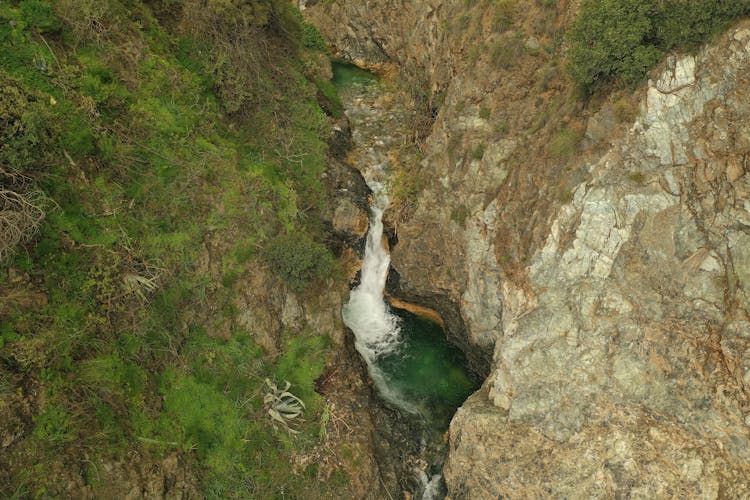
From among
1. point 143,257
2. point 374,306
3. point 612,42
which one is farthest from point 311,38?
point 612,42

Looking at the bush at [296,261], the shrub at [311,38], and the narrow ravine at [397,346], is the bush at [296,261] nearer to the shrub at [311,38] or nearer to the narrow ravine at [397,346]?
the narrow ravine at [397,346]

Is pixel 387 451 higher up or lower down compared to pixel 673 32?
lower down

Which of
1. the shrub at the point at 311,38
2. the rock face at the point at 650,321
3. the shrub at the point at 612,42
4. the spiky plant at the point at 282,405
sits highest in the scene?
the shrub at the point at 612,42

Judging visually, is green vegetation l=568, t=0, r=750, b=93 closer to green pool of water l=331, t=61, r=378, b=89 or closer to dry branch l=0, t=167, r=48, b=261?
dry branch l=0, t=167, r=48, b=261

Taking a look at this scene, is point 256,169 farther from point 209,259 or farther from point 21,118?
point 21,118

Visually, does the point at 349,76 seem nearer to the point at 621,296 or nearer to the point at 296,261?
the point at 296,261

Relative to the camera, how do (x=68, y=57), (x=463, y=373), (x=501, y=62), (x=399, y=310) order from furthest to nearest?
(x=399, y=310), (x=463, y=373), (x=501, y=62), (x=68, y=57)

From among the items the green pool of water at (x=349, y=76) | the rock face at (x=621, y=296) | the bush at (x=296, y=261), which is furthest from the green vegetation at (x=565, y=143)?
the green pool of water at (x=349, y=76)

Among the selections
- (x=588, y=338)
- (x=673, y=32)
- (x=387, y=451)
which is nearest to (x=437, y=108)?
(x=673, y=32)
